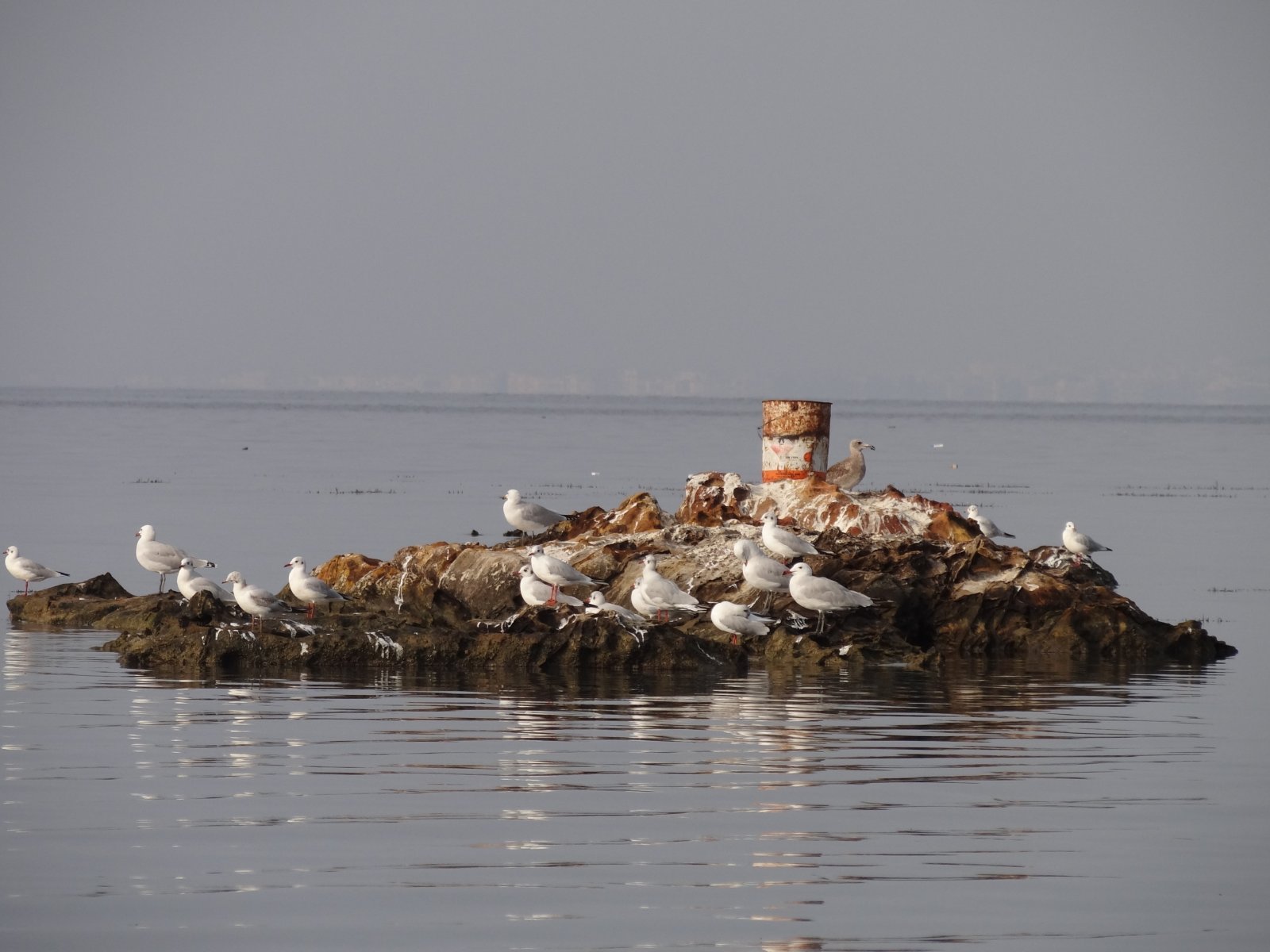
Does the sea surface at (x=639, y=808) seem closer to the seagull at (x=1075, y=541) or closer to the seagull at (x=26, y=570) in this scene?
the seagull at (x=1075, y=541)

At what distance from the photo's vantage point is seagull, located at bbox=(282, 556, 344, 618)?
17578 mm

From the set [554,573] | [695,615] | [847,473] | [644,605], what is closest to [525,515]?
[847,473]

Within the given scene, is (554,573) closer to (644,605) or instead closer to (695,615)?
(644,605)

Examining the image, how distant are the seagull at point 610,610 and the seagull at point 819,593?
4.46 ft

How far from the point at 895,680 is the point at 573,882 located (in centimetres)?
712

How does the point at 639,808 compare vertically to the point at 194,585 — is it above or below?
below

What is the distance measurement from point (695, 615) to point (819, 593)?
1.23 meters

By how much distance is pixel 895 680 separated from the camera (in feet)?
51.3

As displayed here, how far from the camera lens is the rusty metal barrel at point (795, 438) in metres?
21.8

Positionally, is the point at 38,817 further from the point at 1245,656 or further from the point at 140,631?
the point at 1245,656

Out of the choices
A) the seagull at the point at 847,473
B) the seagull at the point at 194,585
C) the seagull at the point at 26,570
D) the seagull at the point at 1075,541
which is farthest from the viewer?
the seagull at the point at 1075,541

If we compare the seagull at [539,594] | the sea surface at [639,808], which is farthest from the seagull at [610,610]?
the sea surface at [639,808]

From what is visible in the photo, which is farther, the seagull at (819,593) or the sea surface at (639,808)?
the seagull at (819,593)

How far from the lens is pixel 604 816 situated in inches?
404
